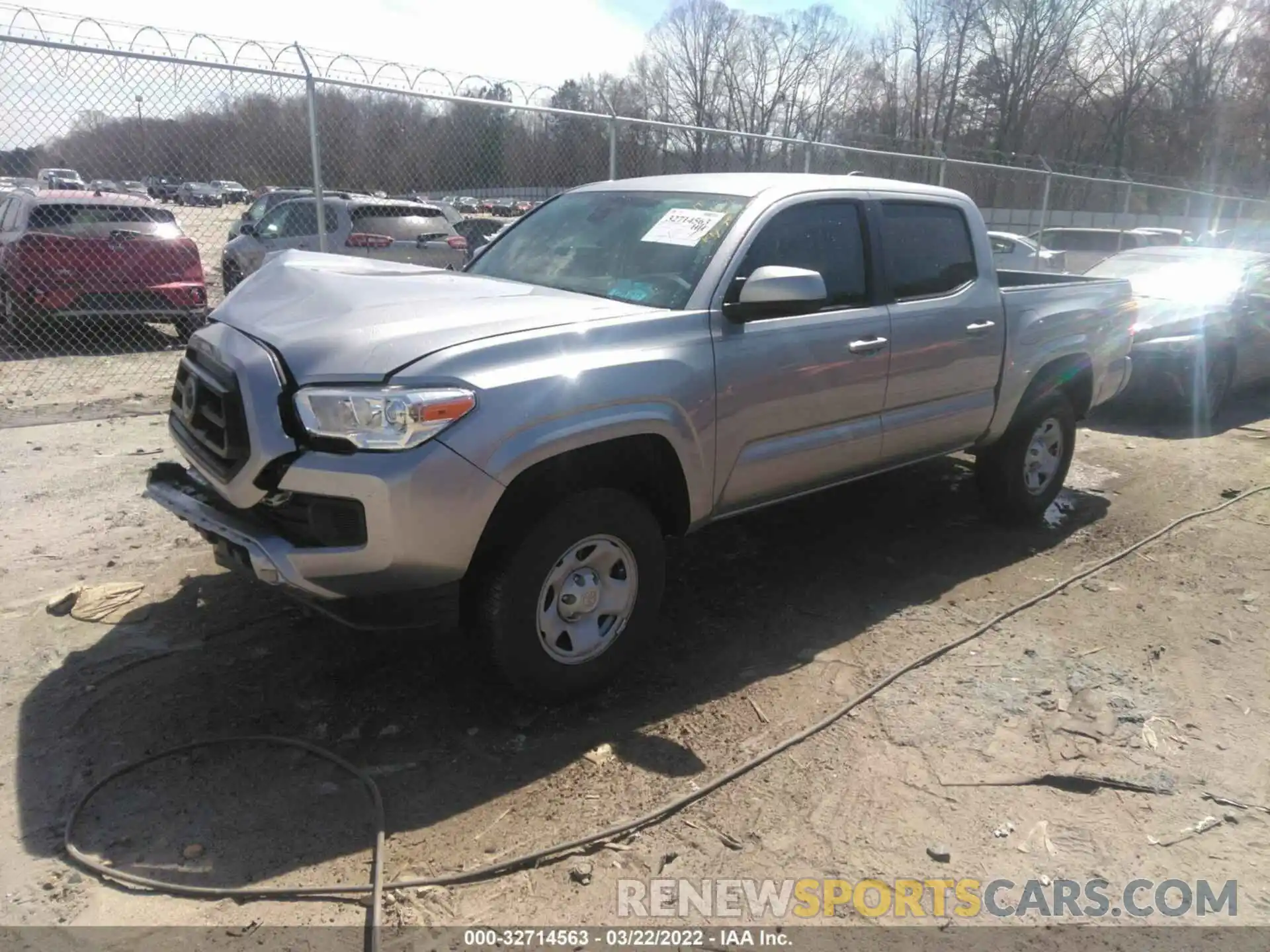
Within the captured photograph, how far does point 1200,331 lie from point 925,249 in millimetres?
5336

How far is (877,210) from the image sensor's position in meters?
4.49

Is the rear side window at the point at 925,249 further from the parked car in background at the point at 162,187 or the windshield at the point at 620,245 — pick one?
the parked car in background at the point at 162,187

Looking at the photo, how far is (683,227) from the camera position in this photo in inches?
155

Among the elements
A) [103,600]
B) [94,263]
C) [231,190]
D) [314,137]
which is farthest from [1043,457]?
[94,263]

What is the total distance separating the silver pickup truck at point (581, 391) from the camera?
2852mm

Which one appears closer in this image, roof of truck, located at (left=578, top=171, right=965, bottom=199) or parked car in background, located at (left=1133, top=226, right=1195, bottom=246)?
roof of truck, located at (left=578, top=171, right=965, bottom=199)

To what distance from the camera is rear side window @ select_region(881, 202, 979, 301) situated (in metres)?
4.52

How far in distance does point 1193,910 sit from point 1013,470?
315cm

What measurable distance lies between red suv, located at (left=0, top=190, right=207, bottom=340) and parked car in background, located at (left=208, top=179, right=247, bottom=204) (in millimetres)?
640

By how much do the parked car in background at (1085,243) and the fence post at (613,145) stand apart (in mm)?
12799

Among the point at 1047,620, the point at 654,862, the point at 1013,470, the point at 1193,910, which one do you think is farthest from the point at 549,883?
the point at 1013,470

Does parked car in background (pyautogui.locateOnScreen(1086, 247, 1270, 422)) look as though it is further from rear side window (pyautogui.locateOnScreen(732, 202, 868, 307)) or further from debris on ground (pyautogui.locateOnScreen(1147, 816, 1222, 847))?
debris on ground (pyautogui.locateOnScreen(1147, 816, 1222, 847))

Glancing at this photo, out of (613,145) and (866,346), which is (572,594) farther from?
(613,145)

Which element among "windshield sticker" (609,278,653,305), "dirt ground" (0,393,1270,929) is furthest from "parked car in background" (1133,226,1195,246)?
"windshield sticker" (609,278,653,305)
